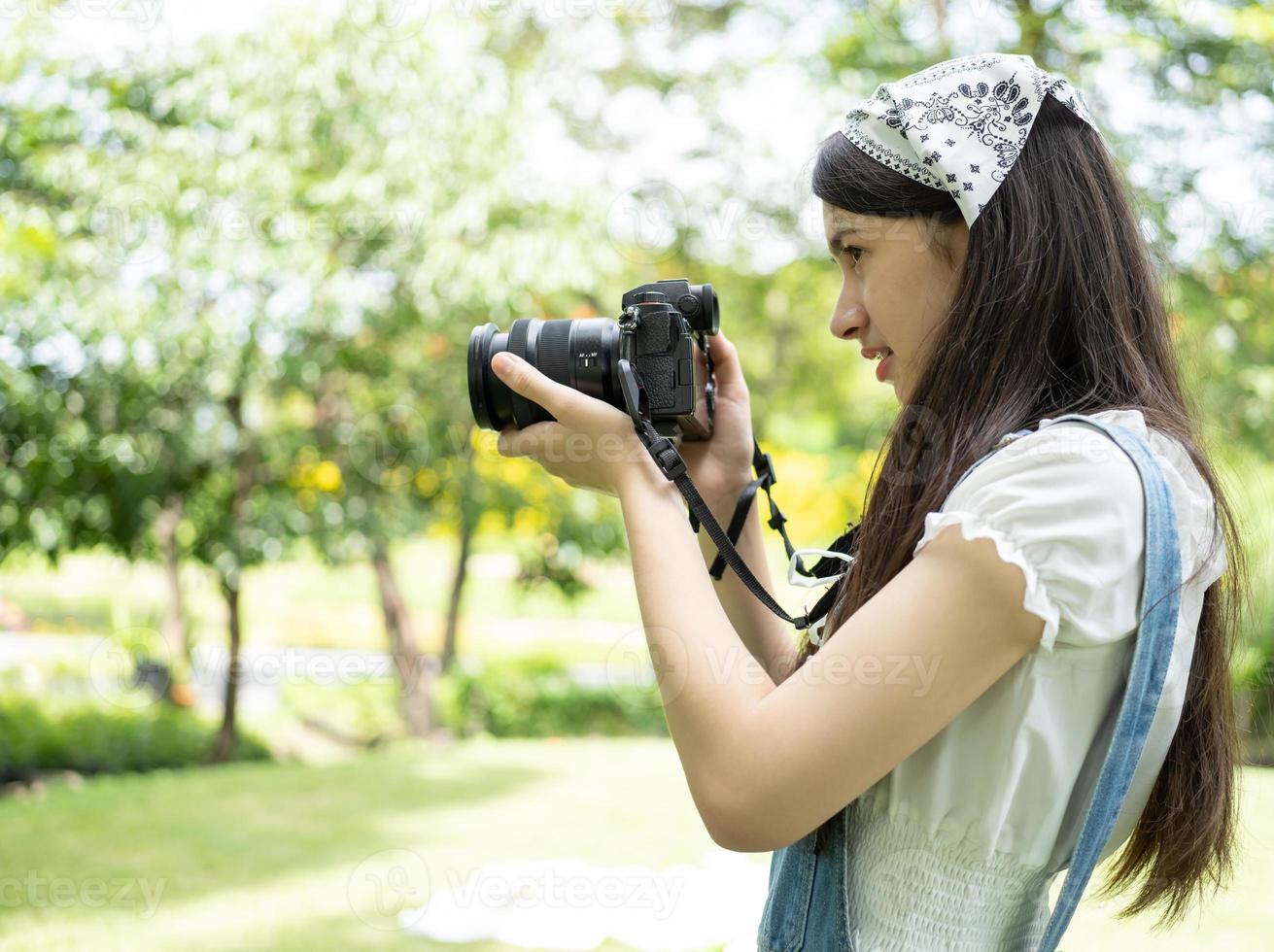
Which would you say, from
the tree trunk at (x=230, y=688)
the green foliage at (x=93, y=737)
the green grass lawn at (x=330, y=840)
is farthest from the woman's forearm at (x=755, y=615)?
the green foliage at (x=93, y=737)

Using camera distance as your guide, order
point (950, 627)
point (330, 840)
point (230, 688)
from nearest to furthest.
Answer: point (950, 627), point (330, 840), point (230, 688)

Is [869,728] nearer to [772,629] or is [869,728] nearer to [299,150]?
[772,629]

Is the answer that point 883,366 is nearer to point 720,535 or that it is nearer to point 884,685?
point 720,535

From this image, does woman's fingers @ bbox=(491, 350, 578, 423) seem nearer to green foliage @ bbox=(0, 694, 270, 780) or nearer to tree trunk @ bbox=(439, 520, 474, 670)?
green foliage @ bbox=(0, 694, 270, 780)

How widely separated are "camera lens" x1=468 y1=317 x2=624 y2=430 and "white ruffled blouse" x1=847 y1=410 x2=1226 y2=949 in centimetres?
43

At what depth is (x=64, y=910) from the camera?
122 inches

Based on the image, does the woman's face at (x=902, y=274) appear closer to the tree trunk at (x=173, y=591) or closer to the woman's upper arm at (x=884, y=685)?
the woman's upper arm at (x=884, y=685)

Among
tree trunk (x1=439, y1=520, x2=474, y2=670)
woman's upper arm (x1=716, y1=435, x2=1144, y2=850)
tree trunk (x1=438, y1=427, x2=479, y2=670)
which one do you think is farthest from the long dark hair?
tree trunk (x1=439, y1=520, x2=474, y2=670)

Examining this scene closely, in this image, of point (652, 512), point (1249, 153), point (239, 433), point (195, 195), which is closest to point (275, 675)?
point (239, 433)

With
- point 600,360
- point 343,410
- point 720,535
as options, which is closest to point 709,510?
point 720,535

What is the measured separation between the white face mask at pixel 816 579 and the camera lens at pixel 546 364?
0.79 ft

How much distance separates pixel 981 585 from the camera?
746 mm

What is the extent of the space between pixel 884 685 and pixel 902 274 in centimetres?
38

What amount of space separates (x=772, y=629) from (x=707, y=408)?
26 centimetres
